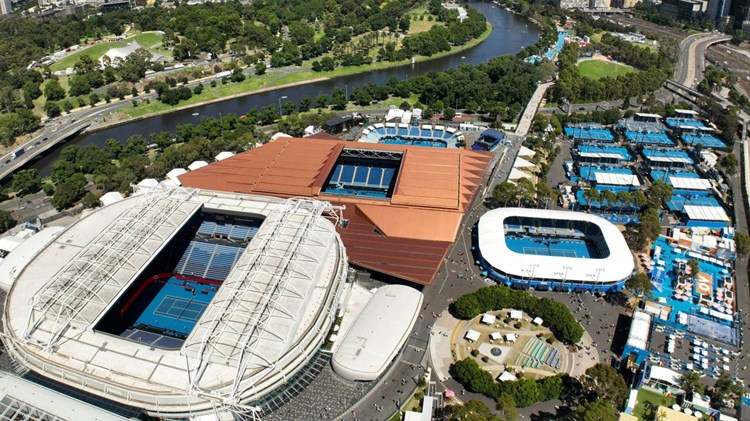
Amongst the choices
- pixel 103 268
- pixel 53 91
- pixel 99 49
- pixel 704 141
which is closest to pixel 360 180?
pixel 103 268

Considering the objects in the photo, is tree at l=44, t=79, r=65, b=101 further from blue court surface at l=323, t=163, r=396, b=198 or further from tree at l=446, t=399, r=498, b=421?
tree at l=446, t=399, r=498, b=421

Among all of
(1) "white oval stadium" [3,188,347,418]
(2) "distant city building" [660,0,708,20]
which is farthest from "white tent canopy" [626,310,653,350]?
(2) "distant city building" [660,0,708,20]

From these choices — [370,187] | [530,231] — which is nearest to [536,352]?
[530,231]

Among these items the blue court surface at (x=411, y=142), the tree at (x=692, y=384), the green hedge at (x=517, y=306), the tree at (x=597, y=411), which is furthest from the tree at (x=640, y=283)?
the blue court surface at (x=411, y=142)

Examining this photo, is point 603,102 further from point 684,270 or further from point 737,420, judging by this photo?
point 737,420

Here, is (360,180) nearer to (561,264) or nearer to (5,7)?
(561,264)
